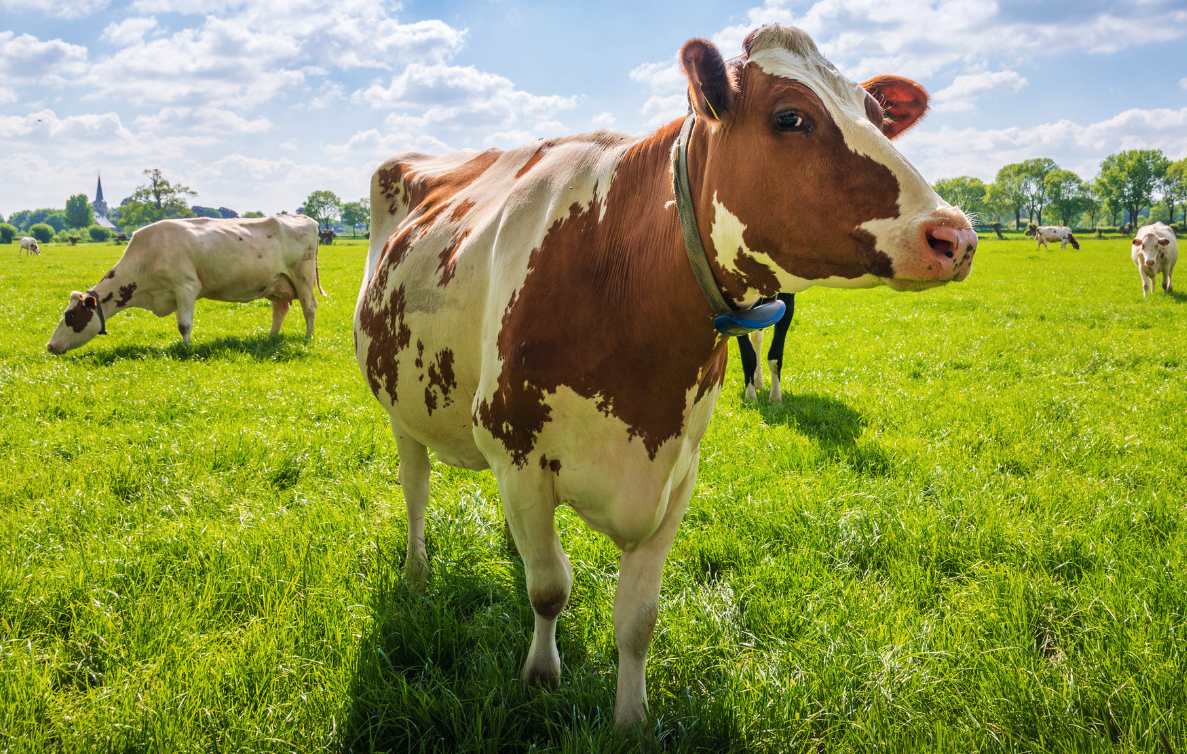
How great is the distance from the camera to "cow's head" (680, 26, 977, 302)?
1.38m

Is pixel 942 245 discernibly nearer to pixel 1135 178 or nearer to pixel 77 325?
pixel 77 325

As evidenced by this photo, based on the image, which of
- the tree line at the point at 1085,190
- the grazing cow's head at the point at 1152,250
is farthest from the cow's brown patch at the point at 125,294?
the tree line at the point at 1085,190

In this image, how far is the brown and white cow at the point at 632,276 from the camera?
1.48m

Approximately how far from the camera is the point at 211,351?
9664mm

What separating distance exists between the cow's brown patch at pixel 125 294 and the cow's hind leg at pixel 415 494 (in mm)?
10068

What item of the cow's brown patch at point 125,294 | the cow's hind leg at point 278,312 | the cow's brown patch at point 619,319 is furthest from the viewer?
the cow's hind leg at point 278,312

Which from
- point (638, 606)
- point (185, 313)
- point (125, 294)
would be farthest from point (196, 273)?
point (638, 606)

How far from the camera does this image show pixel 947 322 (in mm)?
11766

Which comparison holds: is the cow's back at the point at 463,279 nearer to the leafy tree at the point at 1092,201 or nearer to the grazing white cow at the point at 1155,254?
the grazing white cow at the point at 1155,254

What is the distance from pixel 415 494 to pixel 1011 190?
465ft

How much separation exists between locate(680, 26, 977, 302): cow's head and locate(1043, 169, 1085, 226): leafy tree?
130 metres

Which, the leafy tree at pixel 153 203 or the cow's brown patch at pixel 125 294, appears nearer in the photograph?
the cow's brown patch at pixel 125 294

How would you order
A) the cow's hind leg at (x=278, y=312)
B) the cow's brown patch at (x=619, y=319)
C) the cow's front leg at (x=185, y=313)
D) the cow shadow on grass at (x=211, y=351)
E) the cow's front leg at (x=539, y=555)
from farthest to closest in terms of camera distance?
the cow's hind leg at (x=278, y=312), the cow's front leg at (x=185, y=313), the cow shadow on grass at (x=211, y=351), the cow's front leg at (x=539, y=555), the cow's brown patch at (x=619, y=319)

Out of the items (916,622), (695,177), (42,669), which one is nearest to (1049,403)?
(916,622)
